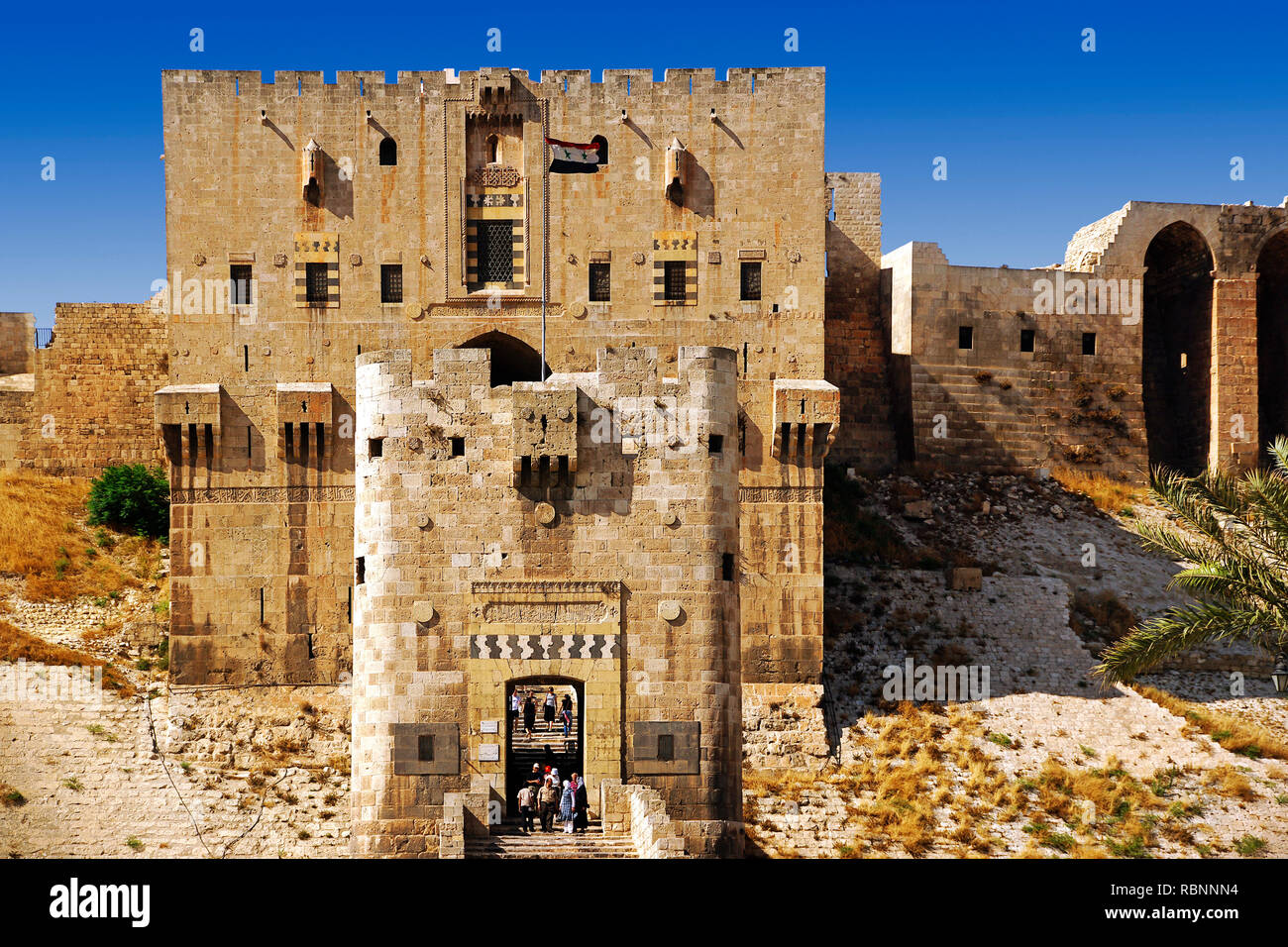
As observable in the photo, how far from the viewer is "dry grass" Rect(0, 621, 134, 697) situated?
32812 mm

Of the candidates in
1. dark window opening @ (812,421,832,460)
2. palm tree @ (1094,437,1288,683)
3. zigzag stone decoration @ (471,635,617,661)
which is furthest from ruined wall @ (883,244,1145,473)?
zigzag stone decoration @ (471,635,617,661)

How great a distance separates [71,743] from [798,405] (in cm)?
1725

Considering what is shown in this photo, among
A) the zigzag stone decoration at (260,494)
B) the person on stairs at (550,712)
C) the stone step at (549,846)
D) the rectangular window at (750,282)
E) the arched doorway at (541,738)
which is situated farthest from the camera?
the rectangular window at (750,282)

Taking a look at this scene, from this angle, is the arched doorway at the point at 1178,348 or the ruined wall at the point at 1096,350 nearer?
the ruined wall at the point at 1096,350

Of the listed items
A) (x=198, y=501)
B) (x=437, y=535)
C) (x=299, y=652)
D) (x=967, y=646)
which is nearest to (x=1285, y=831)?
(x=967, y=646)

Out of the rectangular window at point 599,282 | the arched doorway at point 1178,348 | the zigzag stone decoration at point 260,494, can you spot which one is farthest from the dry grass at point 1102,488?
the zigzag stone decoration at point 260,494

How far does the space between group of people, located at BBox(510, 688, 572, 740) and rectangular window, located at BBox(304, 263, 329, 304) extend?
10.3 m

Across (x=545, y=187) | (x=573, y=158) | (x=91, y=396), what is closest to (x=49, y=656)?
(x=91, y=396)

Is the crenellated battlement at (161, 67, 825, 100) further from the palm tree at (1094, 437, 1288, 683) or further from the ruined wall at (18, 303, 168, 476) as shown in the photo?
the palm tree at (1094, 437, 1288, 683)

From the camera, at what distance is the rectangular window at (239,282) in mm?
34188

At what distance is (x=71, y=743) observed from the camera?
3095 cm

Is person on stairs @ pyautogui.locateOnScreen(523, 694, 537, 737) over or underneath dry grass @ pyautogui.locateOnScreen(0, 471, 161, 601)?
underneath

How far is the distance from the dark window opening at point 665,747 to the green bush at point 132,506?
21.0 metres

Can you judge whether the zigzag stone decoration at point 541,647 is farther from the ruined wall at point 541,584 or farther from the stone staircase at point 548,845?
the stone staircase at point 548,845
